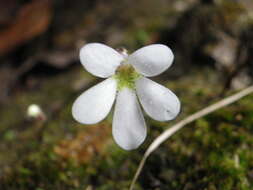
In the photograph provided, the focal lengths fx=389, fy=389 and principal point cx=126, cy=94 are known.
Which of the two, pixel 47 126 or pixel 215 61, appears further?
pixel 215 61

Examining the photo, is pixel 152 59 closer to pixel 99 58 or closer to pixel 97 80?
pixel 99 58

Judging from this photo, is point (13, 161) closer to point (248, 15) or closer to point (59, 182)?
point (59, 182)

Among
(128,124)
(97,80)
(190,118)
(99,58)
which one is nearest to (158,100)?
(128,124)

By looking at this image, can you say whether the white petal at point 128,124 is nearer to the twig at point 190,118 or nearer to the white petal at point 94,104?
the white petal at point 94,104

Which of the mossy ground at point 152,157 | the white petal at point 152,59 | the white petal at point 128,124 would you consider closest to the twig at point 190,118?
the mossy ground at point 152,157

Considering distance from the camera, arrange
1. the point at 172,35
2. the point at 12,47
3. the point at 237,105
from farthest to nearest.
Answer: the point at 12,47
the point at 172,35
the point at 237,105

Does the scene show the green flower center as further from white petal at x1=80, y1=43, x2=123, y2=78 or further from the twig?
the twig

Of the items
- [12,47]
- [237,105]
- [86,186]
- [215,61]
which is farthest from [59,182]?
[12,47]
